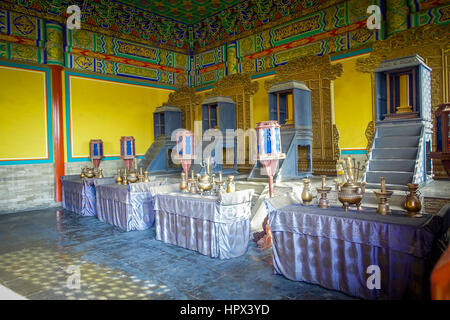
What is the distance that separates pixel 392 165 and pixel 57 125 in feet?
23.4

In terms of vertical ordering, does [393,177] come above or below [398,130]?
below

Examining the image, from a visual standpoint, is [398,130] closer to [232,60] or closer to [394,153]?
[394,153]

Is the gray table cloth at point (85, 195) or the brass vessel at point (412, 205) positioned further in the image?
the gray table cloth at point (85, 195)

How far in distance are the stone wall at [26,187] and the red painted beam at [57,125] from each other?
0.44 feet

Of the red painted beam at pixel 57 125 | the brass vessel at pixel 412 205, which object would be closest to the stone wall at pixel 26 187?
the red painted beam at pixel 57 125

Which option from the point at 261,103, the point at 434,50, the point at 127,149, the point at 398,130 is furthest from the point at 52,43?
the point at 434,50

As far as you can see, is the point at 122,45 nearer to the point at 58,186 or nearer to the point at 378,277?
the point at 58,186

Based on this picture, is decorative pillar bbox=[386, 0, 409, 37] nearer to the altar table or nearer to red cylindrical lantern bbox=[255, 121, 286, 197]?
red cylindrical lantern bbox=[255, 121, 286, 197]

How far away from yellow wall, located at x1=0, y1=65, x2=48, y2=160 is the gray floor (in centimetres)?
299

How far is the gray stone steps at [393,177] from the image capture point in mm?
4078

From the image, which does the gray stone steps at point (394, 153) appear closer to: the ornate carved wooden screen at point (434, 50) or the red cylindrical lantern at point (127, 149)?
the ornate carved wooden screen at point (434, 50)

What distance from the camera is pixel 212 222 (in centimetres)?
354

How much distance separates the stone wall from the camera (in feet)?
22.6

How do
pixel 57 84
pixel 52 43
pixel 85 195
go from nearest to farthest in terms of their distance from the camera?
1. pixel 85 195
2. pixel 52 43
3. pixel 57 84
